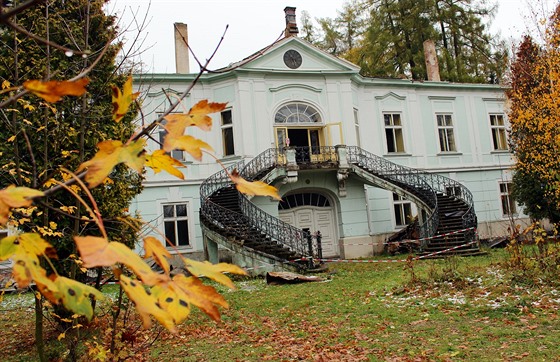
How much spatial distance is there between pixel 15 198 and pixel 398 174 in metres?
19.4

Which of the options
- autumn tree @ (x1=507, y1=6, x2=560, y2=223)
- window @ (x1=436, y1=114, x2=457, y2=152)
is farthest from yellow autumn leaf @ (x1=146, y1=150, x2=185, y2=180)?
window @ (x1=436, y1=114, x2=457, y2=152)

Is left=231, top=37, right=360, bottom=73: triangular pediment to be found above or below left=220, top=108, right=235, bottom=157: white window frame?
above

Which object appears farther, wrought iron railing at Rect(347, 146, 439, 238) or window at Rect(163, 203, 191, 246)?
wrought iron railing at Rect(347, 146, 439, 238)

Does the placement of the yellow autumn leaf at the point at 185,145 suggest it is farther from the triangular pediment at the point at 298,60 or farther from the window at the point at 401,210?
the window at the point at 401,210

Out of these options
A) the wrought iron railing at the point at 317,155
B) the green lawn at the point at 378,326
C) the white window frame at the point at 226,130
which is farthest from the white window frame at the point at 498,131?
the green lawn at the point at 378,326

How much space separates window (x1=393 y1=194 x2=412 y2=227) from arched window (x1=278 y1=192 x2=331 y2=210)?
11.1ft

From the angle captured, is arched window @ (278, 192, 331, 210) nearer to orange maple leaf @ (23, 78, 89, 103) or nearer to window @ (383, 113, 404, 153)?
window @ (383, 113, 404, 153)

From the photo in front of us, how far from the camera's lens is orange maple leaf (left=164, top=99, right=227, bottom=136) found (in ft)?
4.00

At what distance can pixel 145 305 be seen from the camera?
93 centimetres

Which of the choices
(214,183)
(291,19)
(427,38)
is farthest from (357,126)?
(427,38)

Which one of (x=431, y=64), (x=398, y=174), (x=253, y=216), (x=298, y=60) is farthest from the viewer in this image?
(x=431, y=64)

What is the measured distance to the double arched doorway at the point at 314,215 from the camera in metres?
20.5

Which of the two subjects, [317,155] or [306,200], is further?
[306,200]

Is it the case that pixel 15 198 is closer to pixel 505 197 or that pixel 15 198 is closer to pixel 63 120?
pixel 63 120
